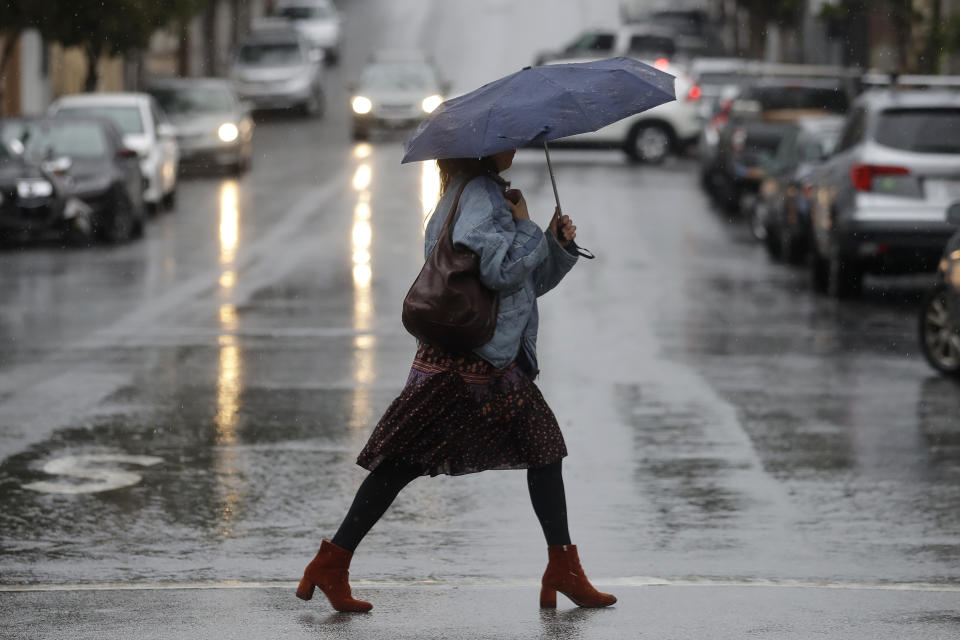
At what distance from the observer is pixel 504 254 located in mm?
6207

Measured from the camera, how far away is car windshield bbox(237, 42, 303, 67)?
155 ft

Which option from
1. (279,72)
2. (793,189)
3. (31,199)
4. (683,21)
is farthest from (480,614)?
(683,21)

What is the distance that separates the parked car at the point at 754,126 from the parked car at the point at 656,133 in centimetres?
497

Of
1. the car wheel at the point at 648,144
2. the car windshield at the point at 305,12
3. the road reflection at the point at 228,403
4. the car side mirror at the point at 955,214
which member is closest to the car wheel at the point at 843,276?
the car side mirror at the point at 955,214

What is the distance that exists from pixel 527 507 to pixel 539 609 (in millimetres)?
2102

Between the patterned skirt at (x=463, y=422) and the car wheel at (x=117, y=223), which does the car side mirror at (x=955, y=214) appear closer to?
the patterned skirt at (x=463, y=422)

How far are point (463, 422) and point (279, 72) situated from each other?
40.8 metres

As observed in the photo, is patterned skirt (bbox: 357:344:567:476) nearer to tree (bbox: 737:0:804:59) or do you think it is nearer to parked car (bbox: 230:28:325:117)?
parked car (bbox: 230:28:325:117)

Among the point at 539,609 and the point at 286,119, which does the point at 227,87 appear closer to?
the point at 286,119

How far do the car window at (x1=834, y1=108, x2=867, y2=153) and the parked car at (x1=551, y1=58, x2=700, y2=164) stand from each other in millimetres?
16966

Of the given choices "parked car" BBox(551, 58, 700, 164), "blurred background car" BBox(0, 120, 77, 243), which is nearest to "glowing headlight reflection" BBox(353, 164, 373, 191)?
"parked car" BBox(551, 58, 700, 164)

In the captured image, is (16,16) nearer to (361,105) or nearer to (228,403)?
(361,105)

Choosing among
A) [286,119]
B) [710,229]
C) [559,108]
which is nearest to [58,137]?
[710,229]

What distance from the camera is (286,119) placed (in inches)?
1863
